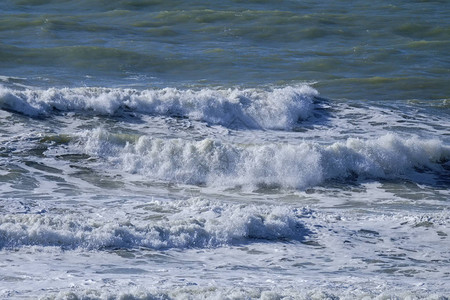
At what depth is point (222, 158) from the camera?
11.0 meters

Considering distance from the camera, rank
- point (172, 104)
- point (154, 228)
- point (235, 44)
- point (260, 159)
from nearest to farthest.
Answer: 1. point (154, 228)
2. point (260, 159)
3. point (172, 104)
4. point (235, 44)

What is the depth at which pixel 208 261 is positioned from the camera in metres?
7.27

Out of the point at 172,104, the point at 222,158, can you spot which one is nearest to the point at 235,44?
the point at 172,104

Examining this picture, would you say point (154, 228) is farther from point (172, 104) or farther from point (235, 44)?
point (235, 44)

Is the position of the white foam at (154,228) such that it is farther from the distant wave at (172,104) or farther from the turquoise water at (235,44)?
the turquoise water at (235,44)

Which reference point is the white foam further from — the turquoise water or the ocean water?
the turquoise water

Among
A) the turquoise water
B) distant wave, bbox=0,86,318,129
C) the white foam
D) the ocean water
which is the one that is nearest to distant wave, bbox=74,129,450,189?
the ocean water

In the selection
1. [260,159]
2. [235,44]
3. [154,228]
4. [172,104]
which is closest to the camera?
[154,228]

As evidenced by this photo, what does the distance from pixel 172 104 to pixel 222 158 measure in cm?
280

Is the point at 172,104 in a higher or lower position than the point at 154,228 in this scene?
higher

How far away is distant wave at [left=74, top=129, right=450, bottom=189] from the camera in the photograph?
10.6 m

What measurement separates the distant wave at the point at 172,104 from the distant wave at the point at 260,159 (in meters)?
1.66

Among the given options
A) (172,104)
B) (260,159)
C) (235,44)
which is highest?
(235,44)

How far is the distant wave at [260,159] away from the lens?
1059 centimetres
